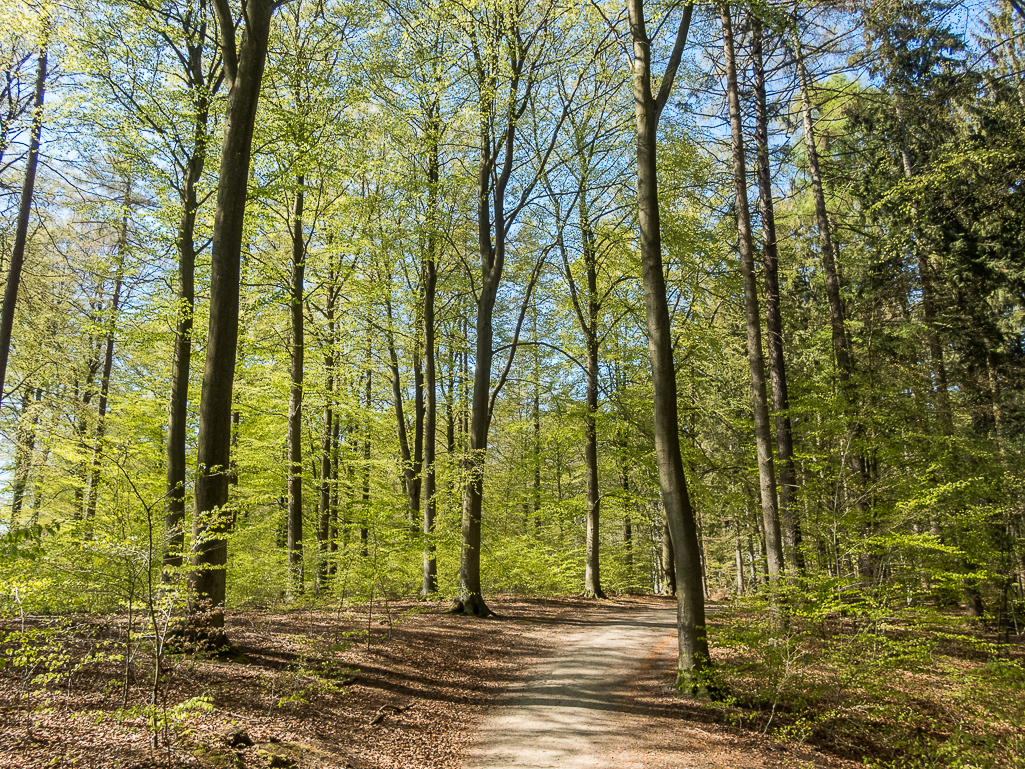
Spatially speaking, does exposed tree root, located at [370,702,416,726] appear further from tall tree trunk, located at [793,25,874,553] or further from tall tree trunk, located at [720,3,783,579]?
tall tree trunk, located at [793,25,874,553]

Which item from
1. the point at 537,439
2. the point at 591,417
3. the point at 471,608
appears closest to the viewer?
the point at 471,608

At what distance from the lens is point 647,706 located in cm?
664

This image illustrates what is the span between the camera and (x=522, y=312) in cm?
1486

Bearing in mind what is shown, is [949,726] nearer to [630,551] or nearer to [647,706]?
[647,706]

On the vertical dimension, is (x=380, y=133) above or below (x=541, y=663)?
above

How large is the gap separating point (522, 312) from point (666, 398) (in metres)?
7.83

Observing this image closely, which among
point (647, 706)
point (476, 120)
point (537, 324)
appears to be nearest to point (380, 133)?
point (476, 120)

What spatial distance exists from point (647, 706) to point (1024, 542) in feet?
26.3

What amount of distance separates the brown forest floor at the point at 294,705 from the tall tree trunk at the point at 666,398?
766 mm

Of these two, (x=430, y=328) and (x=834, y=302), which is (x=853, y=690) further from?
(x=430, y=328)

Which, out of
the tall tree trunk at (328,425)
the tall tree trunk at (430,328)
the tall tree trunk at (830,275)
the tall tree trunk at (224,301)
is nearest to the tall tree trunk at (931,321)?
the tall tree trunk at (830,275)

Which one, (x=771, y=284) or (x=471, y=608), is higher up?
(x=771, y=284)

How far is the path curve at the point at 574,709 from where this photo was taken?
5.26 meters

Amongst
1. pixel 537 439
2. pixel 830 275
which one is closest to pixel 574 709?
pixel 830 275
